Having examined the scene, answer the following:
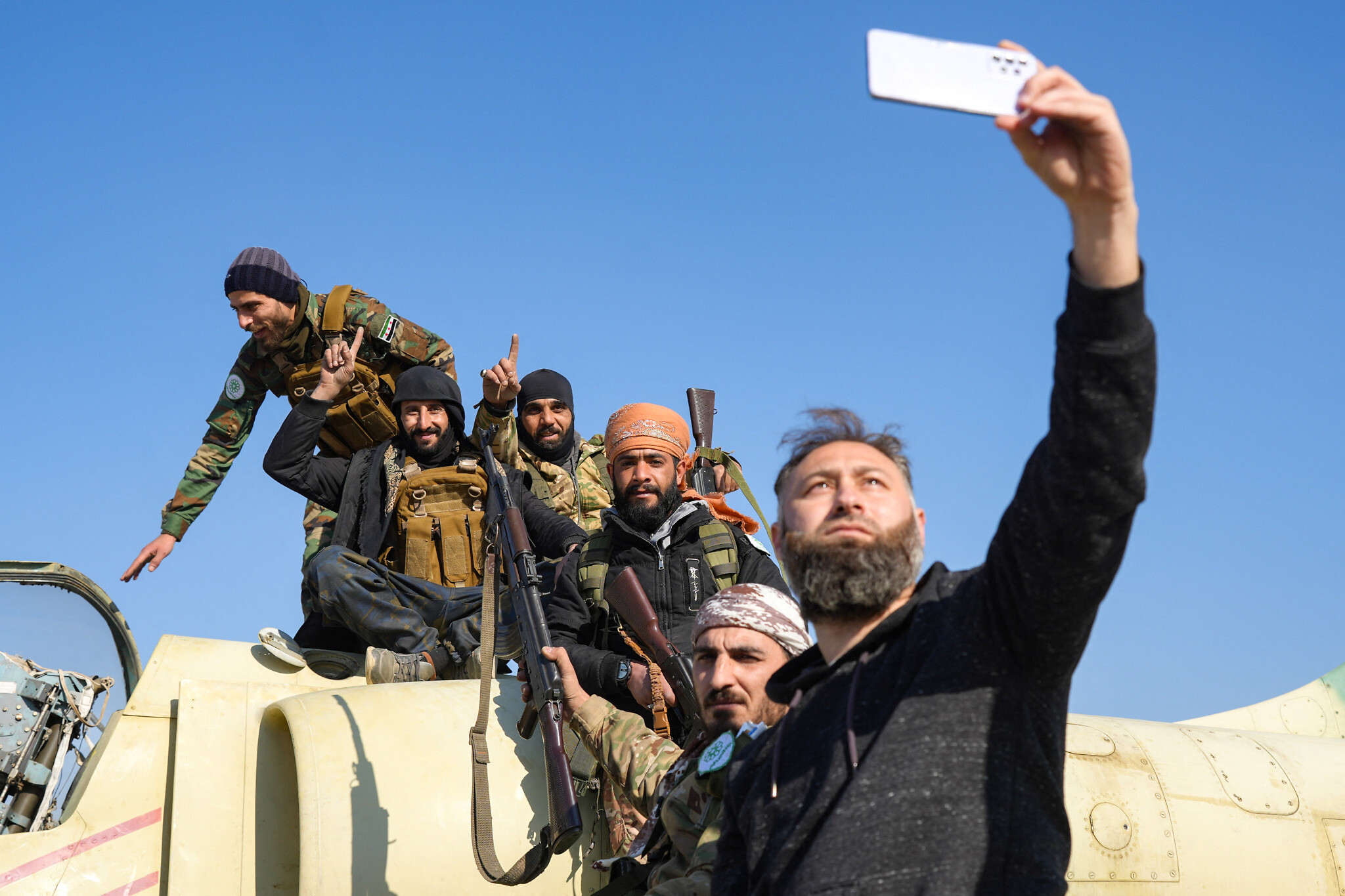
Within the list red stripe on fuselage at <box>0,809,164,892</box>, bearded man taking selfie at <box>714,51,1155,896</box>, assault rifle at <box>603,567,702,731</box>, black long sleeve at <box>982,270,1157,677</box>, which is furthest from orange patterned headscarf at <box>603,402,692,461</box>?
black long sleeve at <box>982,270,1157,677</box>

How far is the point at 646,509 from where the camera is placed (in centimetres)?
541

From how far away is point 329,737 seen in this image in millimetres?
4133

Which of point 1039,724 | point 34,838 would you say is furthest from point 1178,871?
point 34,838

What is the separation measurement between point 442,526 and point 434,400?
915mm

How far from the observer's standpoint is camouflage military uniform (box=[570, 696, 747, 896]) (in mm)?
3049

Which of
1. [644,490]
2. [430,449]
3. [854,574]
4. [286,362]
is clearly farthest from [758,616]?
[286,362]

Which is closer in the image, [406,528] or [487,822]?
[487,822]

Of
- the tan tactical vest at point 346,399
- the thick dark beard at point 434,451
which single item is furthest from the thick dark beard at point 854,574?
the tan tactical vest at point 346,399

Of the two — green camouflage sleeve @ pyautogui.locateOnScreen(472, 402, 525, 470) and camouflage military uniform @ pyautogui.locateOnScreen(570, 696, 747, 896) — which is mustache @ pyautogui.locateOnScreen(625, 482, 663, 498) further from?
camouflage military uniform @ pyautogui.locateOnScreen(570, 696, 747, 896)

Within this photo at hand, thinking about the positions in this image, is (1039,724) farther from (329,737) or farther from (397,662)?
(397,662)

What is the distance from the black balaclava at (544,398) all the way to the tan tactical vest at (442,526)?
1.54 m

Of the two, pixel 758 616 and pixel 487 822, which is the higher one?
pixel 758 616

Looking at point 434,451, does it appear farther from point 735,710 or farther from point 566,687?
point 735,710

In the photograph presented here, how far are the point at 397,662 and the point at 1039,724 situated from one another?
362 cm
